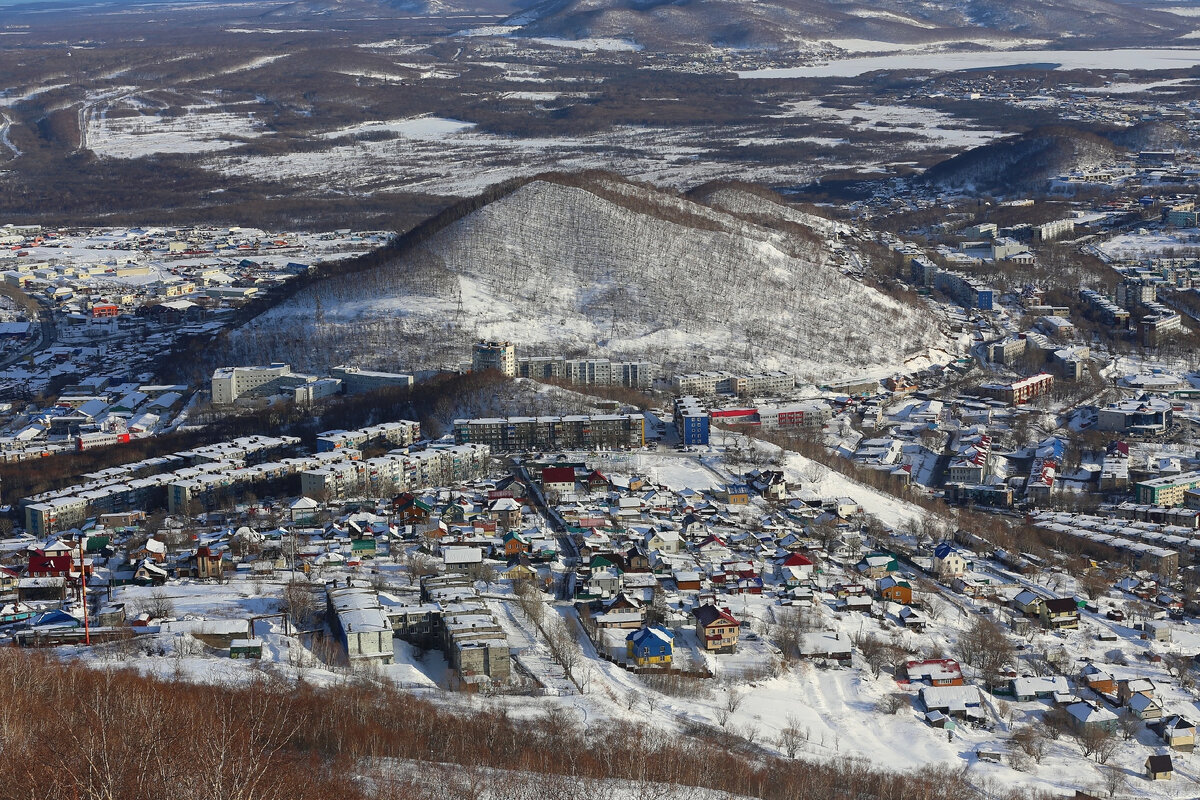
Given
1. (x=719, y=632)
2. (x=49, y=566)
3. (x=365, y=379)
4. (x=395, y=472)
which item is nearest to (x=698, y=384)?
(x=365, y=379)

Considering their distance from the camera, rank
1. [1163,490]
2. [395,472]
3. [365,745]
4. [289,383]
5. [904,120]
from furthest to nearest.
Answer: [904,120] < [289,383] < [1163,490] < [395,472] < [365,745]

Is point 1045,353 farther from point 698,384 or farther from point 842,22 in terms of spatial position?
point 842,22

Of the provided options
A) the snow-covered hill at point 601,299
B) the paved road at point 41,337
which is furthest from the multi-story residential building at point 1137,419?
the paved road at point 41,337

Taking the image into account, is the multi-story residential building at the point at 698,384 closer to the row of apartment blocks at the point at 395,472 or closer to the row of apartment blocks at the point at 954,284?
the row of apartment blocks at the point at 395,472

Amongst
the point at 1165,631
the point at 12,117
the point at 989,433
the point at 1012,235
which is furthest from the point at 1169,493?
the point at 12,117

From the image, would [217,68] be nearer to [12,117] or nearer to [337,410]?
[12,117]

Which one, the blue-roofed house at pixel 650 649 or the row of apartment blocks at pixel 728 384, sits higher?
the blue-roofed house at pixel 650 649

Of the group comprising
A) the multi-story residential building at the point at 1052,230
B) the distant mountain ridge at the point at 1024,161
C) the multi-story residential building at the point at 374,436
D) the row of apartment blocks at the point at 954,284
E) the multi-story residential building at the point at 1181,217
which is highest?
the multi-story residential building at the point at 374,436
